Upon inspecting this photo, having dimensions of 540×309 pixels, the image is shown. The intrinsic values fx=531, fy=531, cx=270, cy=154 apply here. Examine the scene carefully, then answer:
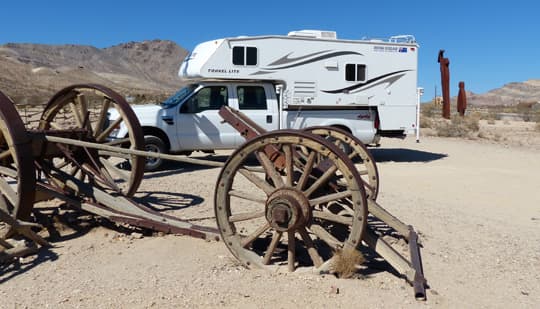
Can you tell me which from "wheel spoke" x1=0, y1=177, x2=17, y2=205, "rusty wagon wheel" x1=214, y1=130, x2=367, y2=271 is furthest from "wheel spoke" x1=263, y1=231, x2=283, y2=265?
"wheel spoke" x1=0, y1=177, x2=17, y2=205

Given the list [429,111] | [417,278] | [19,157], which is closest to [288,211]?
[417,278]

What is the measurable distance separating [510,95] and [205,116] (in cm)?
11702

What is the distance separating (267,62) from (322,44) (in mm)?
1458

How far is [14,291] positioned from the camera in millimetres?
4445

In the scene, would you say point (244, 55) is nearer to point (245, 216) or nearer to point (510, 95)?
point (245, 216)

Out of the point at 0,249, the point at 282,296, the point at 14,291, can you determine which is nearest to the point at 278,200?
the point at 282,296

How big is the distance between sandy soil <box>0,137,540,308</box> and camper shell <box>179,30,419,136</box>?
4.10 meters

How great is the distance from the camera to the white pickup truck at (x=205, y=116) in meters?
11.0

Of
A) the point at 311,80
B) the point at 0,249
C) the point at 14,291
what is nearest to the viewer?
the point at 14,291

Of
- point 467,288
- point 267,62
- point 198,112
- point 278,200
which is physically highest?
point 267,62

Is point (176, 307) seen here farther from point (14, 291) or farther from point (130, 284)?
point (14, 291)

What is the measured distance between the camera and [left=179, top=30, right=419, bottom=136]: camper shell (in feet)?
37.4

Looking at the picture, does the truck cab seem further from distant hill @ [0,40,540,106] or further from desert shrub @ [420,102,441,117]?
distant hill @ [0,40,540,106]

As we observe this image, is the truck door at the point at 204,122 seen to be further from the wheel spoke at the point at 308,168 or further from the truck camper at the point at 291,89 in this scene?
the wheel spoke at the point at 308,168
